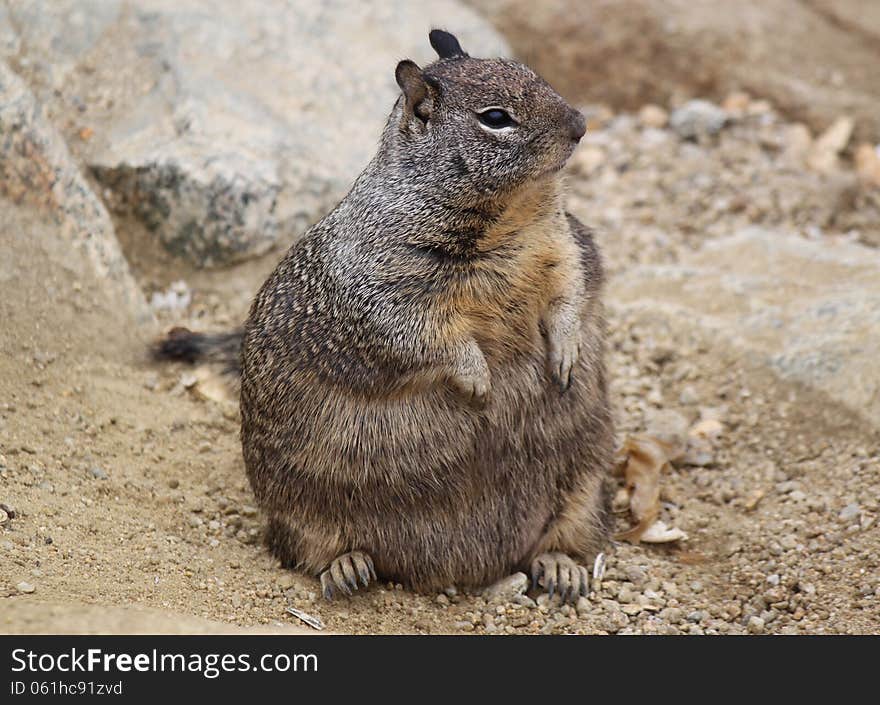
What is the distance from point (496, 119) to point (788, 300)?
2.55 metres

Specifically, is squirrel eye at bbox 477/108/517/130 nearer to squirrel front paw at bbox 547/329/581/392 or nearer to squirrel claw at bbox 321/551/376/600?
squirrel front paw at bbox 547/329/581/392

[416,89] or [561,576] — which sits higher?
[416,89]

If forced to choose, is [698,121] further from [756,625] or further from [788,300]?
[756,625]

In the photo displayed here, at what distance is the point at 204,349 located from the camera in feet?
17.9

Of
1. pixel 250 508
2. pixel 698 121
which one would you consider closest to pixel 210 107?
pixel 250 508

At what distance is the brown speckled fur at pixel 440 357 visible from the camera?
4.17m

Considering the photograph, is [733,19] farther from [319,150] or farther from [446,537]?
[446,537]

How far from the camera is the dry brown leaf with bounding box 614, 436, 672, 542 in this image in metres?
5.03

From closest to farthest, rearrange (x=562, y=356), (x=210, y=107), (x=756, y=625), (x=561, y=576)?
1. (x=756, y=625)
2. (x=562, y=356)
3. (x=561, y=576)
4. (x=210, y=107)

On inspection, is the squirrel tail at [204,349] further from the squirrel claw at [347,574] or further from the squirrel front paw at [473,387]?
the squirrel front paw at [473,387]

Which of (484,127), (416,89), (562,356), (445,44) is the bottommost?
(562,356)

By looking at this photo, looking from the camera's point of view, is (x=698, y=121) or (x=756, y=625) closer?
(x=756, y=625)

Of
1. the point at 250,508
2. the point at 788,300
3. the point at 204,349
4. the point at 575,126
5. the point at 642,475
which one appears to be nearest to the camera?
the point at 575,126

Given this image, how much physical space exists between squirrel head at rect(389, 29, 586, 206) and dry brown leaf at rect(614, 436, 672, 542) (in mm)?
1709
